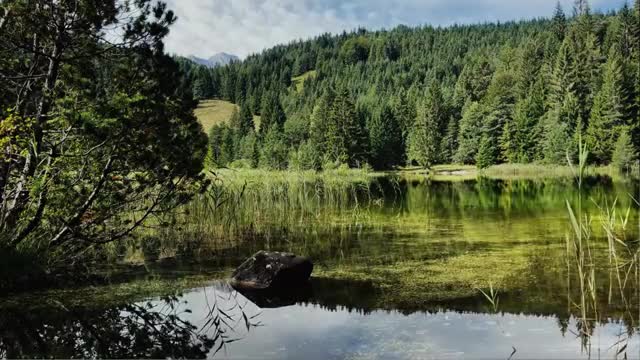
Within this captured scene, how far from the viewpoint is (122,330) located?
641cm

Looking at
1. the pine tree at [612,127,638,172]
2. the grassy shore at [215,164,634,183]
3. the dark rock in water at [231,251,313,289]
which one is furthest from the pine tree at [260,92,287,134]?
the dark rock in water at [231,251,313,289]

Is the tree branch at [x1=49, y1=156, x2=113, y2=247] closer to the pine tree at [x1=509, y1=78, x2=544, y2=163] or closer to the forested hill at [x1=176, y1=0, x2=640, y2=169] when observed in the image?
the forested hill at [x1=176, y1=0, x2=640, y2=169]

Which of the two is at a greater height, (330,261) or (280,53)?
(280,53)

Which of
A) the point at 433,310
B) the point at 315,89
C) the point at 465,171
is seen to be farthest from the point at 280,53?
the point at 433,310

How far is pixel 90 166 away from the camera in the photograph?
8945mm

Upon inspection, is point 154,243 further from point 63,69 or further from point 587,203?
point 587,203

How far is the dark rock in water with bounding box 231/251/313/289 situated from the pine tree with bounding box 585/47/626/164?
169 ft

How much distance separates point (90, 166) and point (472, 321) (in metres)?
6.17

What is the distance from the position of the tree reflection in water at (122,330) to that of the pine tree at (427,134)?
6593 centimetres

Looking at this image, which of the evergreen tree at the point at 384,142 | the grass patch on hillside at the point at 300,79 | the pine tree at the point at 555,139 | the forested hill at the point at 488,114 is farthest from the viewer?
the grass patch on hillside at the point at 300,79

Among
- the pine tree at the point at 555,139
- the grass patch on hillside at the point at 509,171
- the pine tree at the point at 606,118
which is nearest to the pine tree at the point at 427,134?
the grass patch on hillside at the point at 509,171

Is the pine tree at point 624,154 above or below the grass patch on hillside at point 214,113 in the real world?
below

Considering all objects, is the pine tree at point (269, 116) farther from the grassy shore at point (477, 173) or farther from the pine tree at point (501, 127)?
the pine tree at point (501, 127)

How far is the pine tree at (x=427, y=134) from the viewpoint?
72.1 meters
